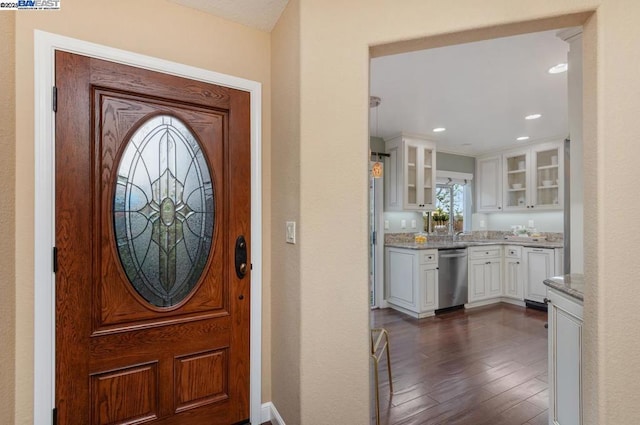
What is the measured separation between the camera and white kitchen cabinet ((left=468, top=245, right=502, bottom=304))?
4.50 metres

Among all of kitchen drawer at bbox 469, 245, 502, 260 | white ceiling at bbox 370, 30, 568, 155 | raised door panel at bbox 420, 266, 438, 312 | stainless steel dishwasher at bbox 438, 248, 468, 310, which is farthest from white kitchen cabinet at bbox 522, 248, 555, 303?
white ceiling at bbox 370, 30, 568, 155

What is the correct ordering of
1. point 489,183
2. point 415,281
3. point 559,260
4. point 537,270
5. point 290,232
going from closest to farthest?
point 290,232 < point 415,281 < point 559,260 < point 537,270 < point 489,183

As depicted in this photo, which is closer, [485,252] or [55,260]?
[55,260]

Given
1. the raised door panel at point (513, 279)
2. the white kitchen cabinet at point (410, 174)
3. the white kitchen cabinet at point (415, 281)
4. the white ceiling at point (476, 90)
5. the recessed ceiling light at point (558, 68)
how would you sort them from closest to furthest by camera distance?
the white ceiling at point (476, 90), the recessed ceiling light at point (558, 68), the white kitchen cabinet at point (415, 281), the white kitchen cabinet at point (410, 174), the raised door panel at point (513, 279)

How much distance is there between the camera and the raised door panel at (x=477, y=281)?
4488 millimetres

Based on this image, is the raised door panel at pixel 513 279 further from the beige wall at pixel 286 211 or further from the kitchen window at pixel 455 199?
the beige wall at pixel 286 211

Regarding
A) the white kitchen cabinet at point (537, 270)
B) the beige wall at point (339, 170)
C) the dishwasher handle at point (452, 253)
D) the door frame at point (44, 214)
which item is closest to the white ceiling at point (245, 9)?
the beige wall at point (339, 170)

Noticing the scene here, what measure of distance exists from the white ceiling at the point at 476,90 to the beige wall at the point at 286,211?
3.10 ft

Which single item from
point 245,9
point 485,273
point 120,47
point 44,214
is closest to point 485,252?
point 485,273

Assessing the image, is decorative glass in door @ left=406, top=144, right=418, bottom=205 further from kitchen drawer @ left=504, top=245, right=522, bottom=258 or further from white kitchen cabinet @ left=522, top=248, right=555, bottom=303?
white kitchen cabinet @ left=522, top=248, right=555, bottom=303

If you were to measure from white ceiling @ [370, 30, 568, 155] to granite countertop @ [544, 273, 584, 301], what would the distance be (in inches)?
64.5

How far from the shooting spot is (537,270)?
4410 millimetres

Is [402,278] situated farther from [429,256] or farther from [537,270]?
[537,270]

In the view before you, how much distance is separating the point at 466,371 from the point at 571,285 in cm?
140
